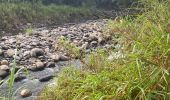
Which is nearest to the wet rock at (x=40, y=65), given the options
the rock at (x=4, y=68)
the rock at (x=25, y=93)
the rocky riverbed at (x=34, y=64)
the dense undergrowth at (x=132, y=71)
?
the rocky riverbed at (x=34, y=64)

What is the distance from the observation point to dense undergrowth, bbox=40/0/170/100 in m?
2.97

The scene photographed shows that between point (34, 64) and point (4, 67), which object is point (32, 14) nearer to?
point (34, 64)

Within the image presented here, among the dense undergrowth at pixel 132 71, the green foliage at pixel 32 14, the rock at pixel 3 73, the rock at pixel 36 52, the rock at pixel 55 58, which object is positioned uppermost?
the dense undergrowth at pixel 132 71

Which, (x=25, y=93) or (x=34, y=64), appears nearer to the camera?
(x=25, y=93)

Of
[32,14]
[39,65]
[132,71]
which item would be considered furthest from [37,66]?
[32,14]

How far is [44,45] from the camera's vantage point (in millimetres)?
8773

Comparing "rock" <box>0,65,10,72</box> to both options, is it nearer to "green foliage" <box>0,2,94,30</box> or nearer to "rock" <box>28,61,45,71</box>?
"rock" <box>28,61,45,71</box>

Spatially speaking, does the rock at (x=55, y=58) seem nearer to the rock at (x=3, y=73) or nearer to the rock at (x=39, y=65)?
the rock at (x=39, y=65)

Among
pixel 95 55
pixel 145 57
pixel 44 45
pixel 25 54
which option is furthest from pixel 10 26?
pixel 145 57

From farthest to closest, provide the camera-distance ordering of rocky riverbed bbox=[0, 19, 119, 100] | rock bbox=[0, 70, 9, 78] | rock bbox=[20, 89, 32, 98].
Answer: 1. rock bbox=[0, 70, 9, 78]
2. rocky riverbed bbox=[0, 19, 119, 100]
3. rock bbox=[20, 89, 32, 98]

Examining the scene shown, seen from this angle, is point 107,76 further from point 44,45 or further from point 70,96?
point 44,45

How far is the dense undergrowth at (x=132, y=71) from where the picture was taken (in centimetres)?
297

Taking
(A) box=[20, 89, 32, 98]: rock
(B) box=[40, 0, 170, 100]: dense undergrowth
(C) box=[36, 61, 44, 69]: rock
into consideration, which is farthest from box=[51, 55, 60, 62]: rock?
(B) box=[40, 0, 170, 100]: dense undergrowth

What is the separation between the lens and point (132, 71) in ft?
10.4
